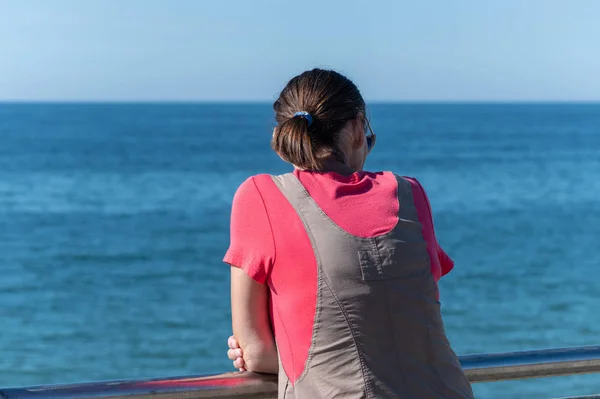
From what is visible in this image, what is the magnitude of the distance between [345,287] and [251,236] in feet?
0.72

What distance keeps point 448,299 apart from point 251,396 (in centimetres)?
1439

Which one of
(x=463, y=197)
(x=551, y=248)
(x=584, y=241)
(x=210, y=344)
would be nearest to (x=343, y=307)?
(x=210, y=344)

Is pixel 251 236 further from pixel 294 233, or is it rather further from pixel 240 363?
pixel 240 363

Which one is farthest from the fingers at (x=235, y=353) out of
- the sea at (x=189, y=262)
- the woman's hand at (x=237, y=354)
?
the sea at (x=189, y=262)

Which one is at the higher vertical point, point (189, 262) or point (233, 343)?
point (189, 262)

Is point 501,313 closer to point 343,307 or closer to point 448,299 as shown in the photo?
point 448,299

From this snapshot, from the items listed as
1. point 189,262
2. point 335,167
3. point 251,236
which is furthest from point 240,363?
point 189,262

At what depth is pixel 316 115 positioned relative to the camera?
1.77 meters

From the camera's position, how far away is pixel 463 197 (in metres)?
32.9

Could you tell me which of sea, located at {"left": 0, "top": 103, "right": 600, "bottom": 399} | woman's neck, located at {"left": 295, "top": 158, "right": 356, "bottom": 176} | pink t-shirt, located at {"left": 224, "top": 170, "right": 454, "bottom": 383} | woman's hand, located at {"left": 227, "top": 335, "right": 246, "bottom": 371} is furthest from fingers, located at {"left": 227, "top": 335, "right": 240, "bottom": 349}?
sea, located at {"left": 0, "top": 103, "right": 600, "bottom": 399}

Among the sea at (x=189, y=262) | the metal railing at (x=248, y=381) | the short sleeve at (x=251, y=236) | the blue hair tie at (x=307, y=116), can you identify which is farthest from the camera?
the sea at (x=189, y=262)

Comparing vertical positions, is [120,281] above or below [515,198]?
below

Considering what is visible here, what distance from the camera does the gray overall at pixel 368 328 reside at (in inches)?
62.4

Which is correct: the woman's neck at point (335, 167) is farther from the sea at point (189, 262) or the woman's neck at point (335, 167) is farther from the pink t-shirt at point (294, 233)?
the sea at point (189, 262)
